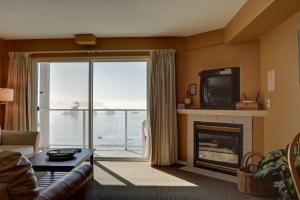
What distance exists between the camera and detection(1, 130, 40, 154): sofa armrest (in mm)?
4023

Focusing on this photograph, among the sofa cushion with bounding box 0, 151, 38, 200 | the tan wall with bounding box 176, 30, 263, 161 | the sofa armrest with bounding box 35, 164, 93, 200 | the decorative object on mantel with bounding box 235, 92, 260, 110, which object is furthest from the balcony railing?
the sofa cushion with bounding box 0, 151, 38, 200

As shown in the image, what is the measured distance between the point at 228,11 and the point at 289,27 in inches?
31.3

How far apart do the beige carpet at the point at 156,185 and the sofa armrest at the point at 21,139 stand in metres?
1.03

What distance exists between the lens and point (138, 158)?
498cm

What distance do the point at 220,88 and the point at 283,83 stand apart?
1.20 m

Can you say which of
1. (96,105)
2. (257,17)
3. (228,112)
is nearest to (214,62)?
(228,112)

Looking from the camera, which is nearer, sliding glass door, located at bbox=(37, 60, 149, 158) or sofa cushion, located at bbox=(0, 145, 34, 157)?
sofa cushion, located at bbox=(0, 145, 34, 157)

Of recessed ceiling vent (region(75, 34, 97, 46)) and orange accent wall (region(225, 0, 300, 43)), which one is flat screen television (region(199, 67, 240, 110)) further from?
recessed ceiling vent (region(75, 34, 97, 46))

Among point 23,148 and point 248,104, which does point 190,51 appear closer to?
point 248,104

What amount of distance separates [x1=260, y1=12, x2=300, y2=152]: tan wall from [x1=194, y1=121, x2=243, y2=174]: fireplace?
0.44m

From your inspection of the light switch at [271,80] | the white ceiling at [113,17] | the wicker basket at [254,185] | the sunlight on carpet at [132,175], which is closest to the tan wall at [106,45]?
the white ceiling at [113,17]

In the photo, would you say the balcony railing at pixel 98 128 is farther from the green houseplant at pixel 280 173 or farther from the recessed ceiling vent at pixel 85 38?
the green houseplant at pixel 280 173

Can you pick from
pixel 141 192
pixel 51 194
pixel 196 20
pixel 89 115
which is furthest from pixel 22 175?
pixel 89 115

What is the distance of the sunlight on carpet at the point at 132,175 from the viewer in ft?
12.0
